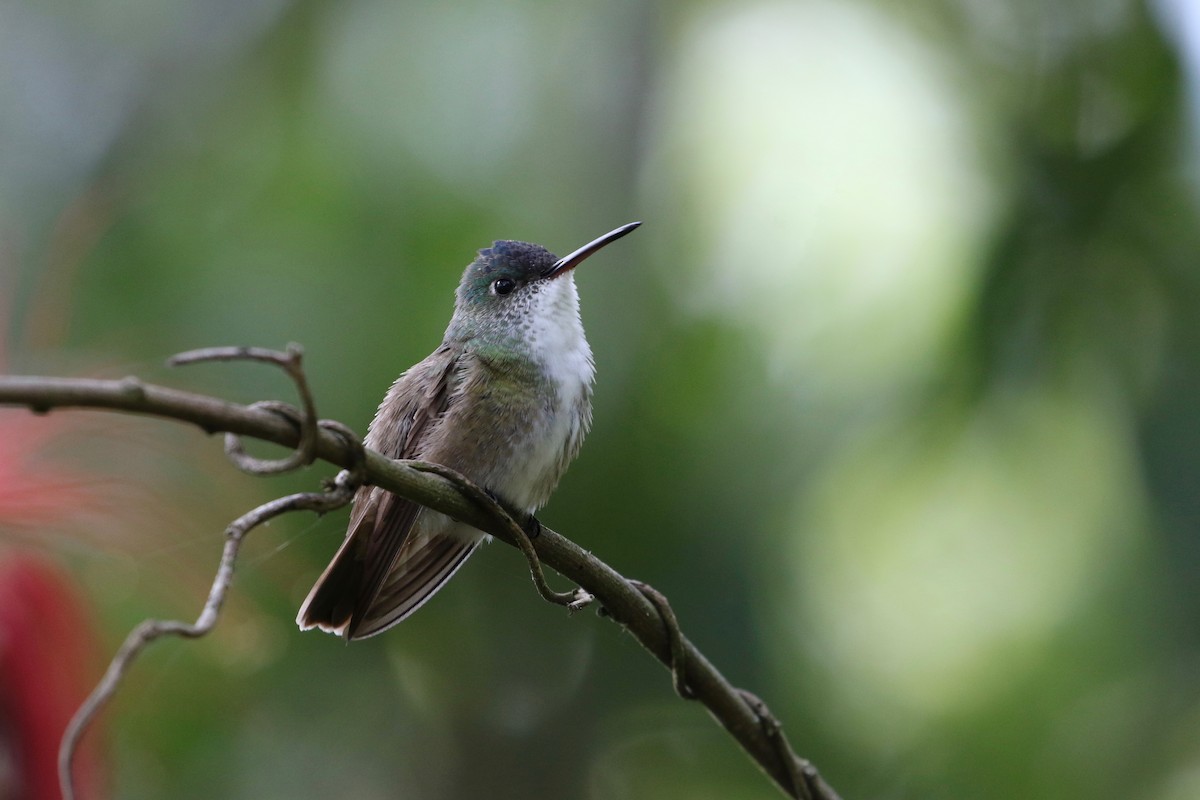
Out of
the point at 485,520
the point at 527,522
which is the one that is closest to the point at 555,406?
the point at 527,522

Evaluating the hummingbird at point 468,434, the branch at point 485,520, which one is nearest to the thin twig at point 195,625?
the branch at point 485,520

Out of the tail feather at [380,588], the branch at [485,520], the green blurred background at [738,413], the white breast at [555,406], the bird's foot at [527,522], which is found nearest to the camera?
the branch at [485,520]

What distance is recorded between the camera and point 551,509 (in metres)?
3.49

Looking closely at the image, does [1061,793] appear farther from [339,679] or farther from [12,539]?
[12,539]

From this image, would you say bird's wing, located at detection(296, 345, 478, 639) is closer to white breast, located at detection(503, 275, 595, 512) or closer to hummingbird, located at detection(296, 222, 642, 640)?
hummingbird, located at detection(296, 222, 642, 640)

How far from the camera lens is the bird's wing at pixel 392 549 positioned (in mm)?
1811

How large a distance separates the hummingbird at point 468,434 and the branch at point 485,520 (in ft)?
1.57

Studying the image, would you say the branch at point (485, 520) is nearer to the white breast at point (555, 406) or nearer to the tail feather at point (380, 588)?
the tail feather at point (380, 588)

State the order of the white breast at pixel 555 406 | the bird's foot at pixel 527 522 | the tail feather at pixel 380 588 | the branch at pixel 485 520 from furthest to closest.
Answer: the white breast at pixel 555 406
the tail feather at pixel 380 588
the bird's foot at pixel 527 522
the branch at pixel 485 520

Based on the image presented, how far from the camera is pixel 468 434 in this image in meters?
2.13

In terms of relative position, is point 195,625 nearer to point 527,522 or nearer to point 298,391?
point 298,391

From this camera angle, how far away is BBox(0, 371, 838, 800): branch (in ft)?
2.79

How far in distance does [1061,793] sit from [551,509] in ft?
5.65

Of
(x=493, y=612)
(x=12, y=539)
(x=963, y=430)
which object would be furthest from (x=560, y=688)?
(x=12, y=539)
